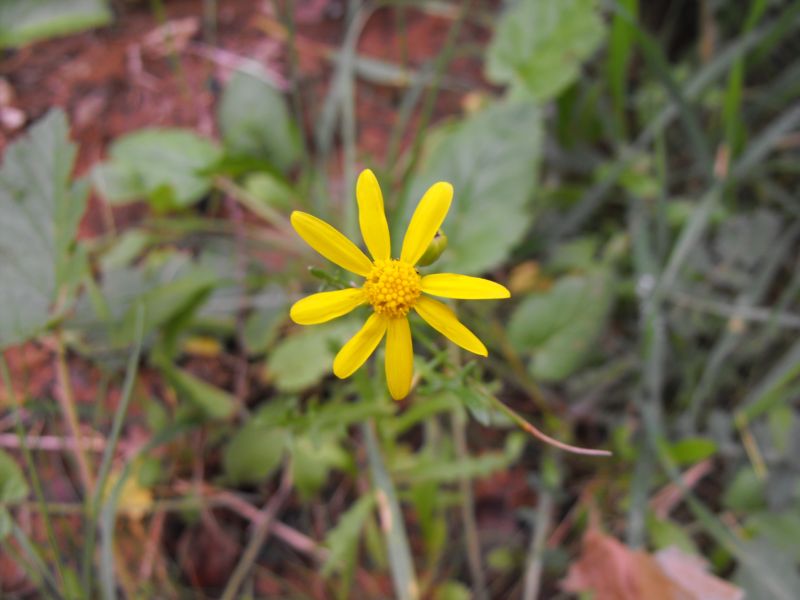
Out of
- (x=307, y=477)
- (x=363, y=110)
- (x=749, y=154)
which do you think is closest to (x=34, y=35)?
(x=363, y=110)

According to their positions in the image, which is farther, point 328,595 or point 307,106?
point 307,106

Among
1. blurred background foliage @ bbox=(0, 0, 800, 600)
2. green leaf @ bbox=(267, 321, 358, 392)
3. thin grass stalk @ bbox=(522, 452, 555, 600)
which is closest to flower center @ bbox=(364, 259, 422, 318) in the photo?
blurred background foliage @ bbox=(0, 0, 800, 600)

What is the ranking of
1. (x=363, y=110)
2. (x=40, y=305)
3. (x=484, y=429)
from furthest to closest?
(x=363, y=110) < (x=484, y=429) < (x=40, y=305)

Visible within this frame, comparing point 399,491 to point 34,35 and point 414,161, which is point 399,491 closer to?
point 414,161

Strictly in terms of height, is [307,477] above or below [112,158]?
below

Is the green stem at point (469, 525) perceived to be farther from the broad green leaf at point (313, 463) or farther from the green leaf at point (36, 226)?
the green leaf at point (36, 226)

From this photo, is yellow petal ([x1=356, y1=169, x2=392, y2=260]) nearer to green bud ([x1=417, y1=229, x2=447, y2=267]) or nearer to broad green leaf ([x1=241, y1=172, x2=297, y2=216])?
green bud ([x1=417, y1=229, x2=447, y2=267])

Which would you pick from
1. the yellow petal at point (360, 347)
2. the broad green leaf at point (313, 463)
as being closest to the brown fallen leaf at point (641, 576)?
the broad green leaf at point (313, 463)
